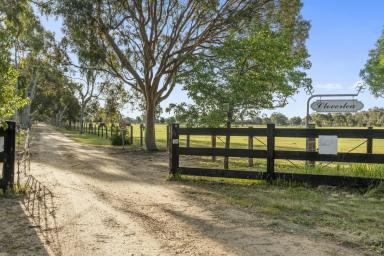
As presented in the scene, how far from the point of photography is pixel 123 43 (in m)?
22.6

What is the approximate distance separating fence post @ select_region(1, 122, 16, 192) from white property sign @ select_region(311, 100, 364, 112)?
9010 millimetres

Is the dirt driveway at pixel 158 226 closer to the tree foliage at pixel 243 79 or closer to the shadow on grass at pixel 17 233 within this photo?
the shadow on grass at pixel 17 233

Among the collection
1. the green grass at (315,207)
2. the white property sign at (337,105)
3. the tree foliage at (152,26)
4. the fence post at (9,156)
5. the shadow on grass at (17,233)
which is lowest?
the shadow on grass at (17,233)

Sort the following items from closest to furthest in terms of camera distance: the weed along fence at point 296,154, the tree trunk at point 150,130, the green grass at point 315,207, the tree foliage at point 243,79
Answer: the green grass at point 315,207 → the weed along fence at point 296,154 → the tree foliage at point 243,79 → the tree trunk at point 150,130

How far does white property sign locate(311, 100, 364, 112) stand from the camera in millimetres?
11814

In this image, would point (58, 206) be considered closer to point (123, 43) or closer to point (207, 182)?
point (207, 182)

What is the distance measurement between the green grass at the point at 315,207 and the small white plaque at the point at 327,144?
847mm

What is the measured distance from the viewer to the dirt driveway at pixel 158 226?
15.5ft

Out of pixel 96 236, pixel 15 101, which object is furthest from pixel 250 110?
pixel 96 236

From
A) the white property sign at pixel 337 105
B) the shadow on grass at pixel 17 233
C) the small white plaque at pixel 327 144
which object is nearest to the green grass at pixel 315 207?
the small white plaque at pixel 327 144

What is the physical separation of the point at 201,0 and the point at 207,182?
1234 cm

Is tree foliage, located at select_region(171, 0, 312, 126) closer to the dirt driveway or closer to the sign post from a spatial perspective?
the sign post

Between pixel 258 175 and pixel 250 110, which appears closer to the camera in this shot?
pixel 258 175

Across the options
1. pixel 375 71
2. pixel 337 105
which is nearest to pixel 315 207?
pixel 337 105
